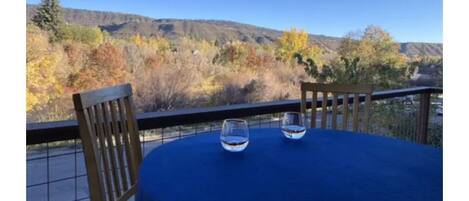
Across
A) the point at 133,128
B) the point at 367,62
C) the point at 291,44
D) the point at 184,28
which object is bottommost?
the point at 133,128

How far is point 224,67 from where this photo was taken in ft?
40.2

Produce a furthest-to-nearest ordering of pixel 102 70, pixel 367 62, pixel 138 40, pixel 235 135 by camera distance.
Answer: pixel 367 62
pixel 138 40
pixel 102 70
pixel 235 135

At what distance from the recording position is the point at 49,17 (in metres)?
10.3

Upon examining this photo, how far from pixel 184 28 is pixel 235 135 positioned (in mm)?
11080

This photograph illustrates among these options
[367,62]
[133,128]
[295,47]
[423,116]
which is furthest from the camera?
[295,47]

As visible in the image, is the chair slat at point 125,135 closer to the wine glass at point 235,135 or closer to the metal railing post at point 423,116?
the wine glass at point 235,135

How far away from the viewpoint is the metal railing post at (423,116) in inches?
145

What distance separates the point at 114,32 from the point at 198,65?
2608mm

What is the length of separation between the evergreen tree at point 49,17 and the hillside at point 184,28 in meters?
0.17

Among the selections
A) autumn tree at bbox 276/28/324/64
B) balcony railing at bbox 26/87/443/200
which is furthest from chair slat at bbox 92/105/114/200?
autumn tree at bbox 276/28/324/64

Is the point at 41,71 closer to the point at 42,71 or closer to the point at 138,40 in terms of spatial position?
the point at 42,71

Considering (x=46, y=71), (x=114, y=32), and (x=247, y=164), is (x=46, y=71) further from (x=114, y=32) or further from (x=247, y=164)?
(x=247, y=164)

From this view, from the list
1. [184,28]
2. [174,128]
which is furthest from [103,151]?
[184,28]
